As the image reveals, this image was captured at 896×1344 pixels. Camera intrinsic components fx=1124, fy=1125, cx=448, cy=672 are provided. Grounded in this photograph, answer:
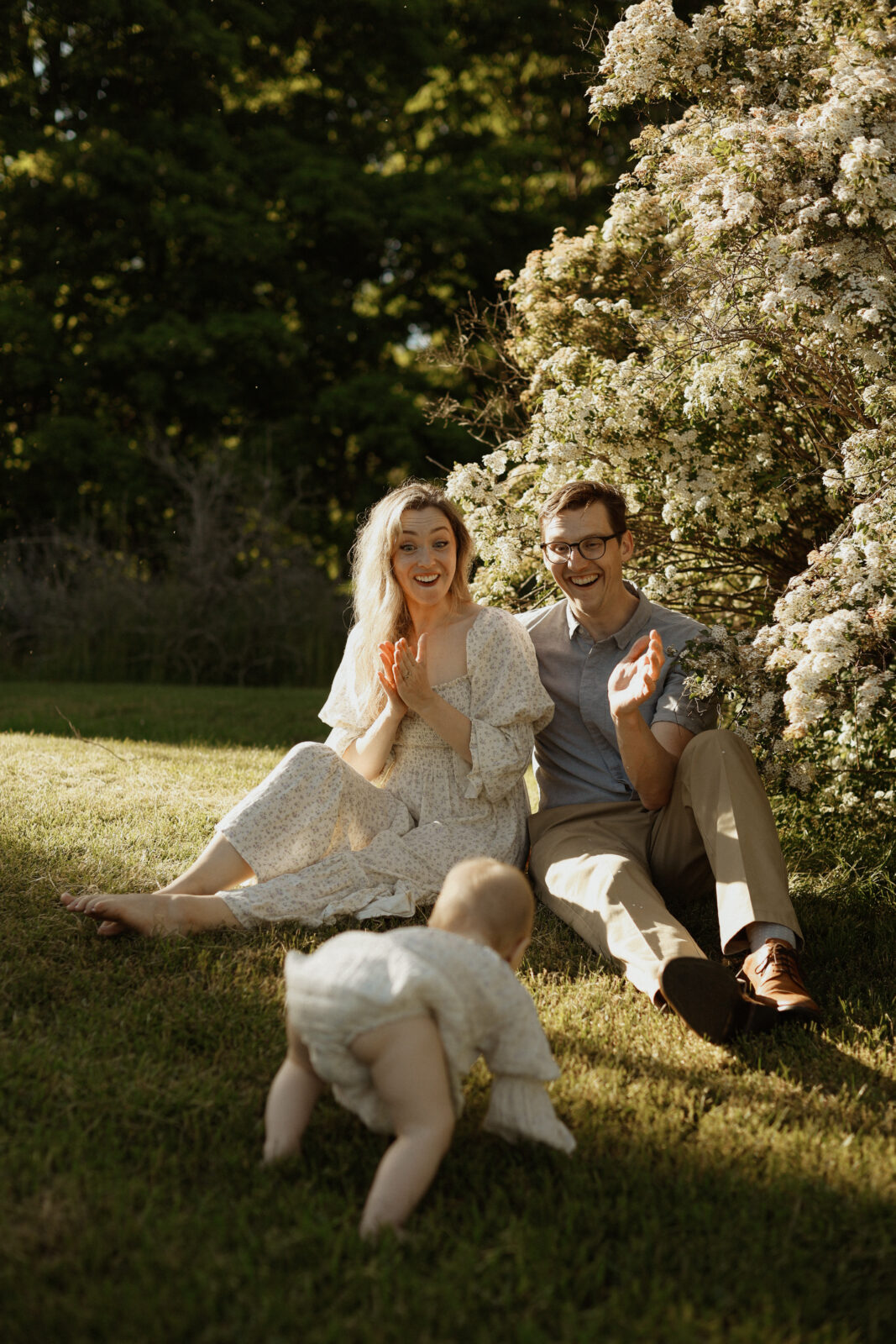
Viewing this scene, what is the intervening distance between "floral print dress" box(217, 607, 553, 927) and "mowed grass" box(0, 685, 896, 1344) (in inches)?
7.8

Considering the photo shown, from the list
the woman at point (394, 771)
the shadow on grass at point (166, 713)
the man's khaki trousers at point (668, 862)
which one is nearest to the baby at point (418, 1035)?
the man's khaki trousers at point (668, 862)

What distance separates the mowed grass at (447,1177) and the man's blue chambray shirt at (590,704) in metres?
0.56

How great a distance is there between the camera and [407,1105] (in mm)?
1811

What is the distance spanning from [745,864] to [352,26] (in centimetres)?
1907

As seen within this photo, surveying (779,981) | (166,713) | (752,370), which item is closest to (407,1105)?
(779,981)

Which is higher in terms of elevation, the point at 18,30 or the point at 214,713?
the point at 18,30

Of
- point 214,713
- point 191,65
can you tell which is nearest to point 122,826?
point 214,713

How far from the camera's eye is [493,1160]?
6.66 feet

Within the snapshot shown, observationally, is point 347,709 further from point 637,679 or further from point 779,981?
point 779,981

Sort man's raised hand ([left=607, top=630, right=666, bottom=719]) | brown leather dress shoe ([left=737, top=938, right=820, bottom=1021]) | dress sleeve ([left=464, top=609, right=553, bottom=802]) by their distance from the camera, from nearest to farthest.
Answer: brown leather dress shoe ([left=737, top=938, right=820, bottom=1021])
man's raised hand ([left=607, top=630, right=666, bottom=719])
dress sleeve ([left=464, top=609, right=553, bottom=802])

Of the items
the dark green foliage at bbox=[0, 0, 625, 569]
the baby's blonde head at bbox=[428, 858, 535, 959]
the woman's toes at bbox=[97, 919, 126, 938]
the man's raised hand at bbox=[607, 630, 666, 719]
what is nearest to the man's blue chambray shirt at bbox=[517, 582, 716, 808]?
the man's raised hand at bbox=[607, 630, 666, 719]

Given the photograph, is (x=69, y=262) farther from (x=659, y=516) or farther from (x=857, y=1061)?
(x=857, y=1061)

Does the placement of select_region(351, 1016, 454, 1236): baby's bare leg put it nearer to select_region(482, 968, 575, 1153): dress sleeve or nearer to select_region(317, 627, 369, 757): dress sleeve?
select_region(482, 968, 575, 1153): dress sleeve

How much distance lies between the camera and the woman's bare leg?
302 cm
